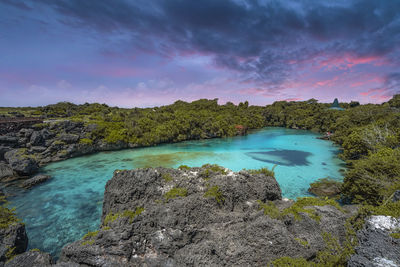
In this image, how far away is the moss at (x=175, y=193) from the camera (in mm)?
7500

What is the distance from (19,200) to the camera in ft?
43.3

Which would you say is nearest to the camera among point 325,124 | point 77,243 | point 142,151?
point 77,243

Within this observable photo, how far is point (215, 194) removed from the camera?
7.37 meters

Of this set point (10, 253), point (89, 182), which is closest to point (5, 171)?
point (89, 182)

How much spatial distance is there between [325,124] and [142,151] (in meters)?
55.3

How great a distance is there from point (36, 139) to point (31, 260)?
2658 cm

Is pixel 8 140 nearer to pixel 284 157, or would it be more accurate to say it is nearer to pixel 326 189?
pixel 326 189

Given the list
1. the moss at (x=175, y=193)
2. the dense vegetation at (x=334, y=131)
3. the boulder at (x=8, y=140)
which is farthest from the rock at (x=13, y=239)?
the boulder at (x=8, y=140)

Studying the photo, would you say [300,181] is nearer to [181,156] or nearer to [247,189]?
[247,189]

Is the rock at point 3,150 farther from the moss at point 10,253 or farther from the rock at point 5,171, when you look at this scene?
the moss at point 10,253

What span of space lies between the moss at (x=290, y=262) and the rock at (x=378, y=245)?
114cm

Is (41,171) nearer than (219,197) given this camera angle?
No

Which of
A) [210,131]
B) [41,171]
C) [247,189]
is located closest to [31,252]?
[247,189]

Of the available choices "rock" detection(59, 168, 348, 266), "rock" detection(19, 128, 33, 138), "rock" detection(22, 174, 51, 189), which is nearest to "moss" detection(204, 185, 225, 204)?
"rock" detection(59, 168, 348, 266)
